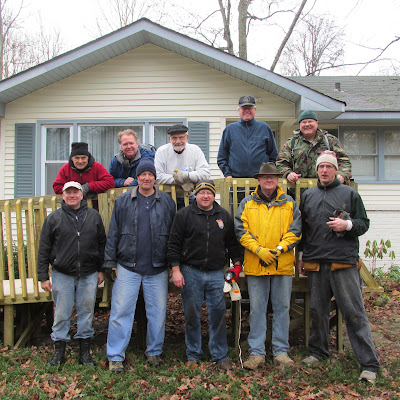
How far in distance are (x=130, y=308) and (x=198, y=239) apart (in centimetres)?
103

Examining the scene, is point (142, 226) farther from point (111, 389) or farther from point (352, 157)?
point (352, 157)

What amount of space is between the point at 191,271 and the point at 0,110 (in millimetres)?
6980

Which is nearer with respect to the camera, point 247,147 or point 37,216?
point 37,216

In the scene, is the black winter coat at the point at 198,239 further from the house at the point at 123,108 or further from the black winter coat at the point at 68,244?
the house at the point at 123,108

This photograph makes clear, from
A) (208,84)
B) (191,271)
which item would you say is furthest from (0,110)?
(191,271)

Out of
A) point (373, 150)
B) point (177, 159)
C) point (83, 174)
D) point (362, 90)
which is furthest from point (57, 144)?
point (362, 90)

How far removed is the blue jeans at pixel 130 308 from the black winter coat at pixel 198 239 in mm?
346

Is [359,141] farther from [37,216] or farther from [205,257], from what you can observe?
[37,216]

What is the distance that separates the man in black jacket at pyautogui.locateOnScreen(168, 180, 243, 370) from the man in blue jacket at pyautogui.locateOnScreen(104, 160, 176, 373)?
193mm

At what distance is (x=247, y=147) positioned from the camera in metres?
5.29

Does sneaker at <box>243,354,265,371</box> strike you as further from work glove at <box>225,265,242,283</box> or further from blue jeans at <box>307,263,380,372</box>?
work glove at <box>225,265,242,283</box>

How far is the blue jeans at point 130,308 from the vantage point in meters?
4.34

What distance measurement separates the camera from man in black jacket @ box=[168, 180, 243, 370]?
14.1 feet

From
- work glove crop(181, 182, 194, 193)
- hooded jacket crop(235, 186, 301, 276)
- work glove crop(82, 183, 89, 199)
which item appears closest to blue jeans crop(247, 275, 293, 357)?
hooded jacket crop(235, 186, 301, 276)
